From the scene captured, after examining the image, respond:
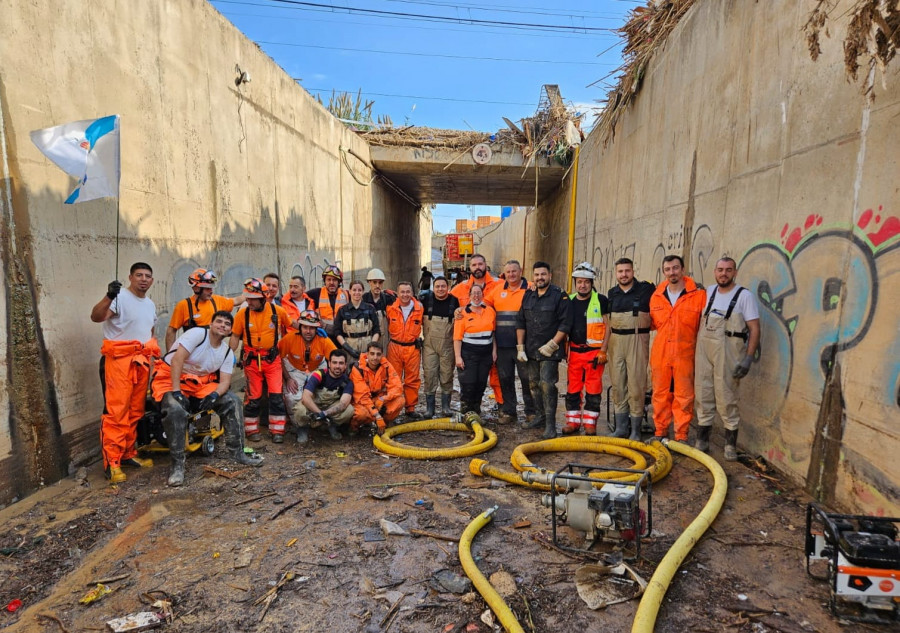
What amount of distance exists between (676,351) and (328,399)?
3.64 metres

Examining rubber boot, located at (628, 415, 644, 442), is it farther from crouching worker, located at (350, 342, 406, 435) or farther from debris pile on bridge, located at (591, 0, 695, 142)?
debris pile on bridge, located at (591, 0, 695, 142)

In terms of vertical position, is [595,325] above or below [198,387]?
above

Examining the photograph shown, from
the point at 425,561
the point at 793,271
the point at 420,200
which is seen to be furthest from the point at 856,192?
the point at 420,200

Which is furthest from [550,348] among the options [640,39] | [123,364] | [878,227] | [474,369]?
[640,39]

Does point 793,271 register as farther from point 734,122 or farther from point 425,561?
point 425,561

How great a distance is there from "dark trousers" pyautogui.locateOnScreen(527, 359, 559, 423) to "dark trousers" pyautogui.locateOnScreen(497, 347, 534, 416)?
0.41ft

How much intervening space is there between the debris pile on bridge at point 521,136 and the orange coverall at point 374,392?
313 inches

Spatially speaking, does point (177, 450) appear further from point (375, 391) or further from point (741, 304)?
point (741, 304)

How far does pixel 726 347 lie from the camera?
4.53 meters

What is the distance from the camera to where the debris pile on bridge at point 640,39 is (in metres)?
6.84

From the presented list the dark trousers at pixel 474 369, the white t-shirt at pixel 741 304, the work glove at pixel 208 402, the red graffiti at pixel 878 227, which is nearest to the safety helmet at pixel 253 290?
the work glove at pixel 208 402

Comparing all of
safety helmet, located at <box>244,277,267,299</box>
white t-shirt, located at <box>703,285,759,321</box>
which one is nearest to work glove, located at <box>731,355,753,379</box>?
white t-shirt, located at <box>703,285,759,321</box>

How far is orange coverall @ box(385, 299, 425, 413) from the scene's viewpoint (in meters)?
6.17

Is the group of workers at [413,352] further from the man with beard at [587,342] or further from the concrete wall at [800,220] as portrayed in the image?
the concrete wall at [800,220]
